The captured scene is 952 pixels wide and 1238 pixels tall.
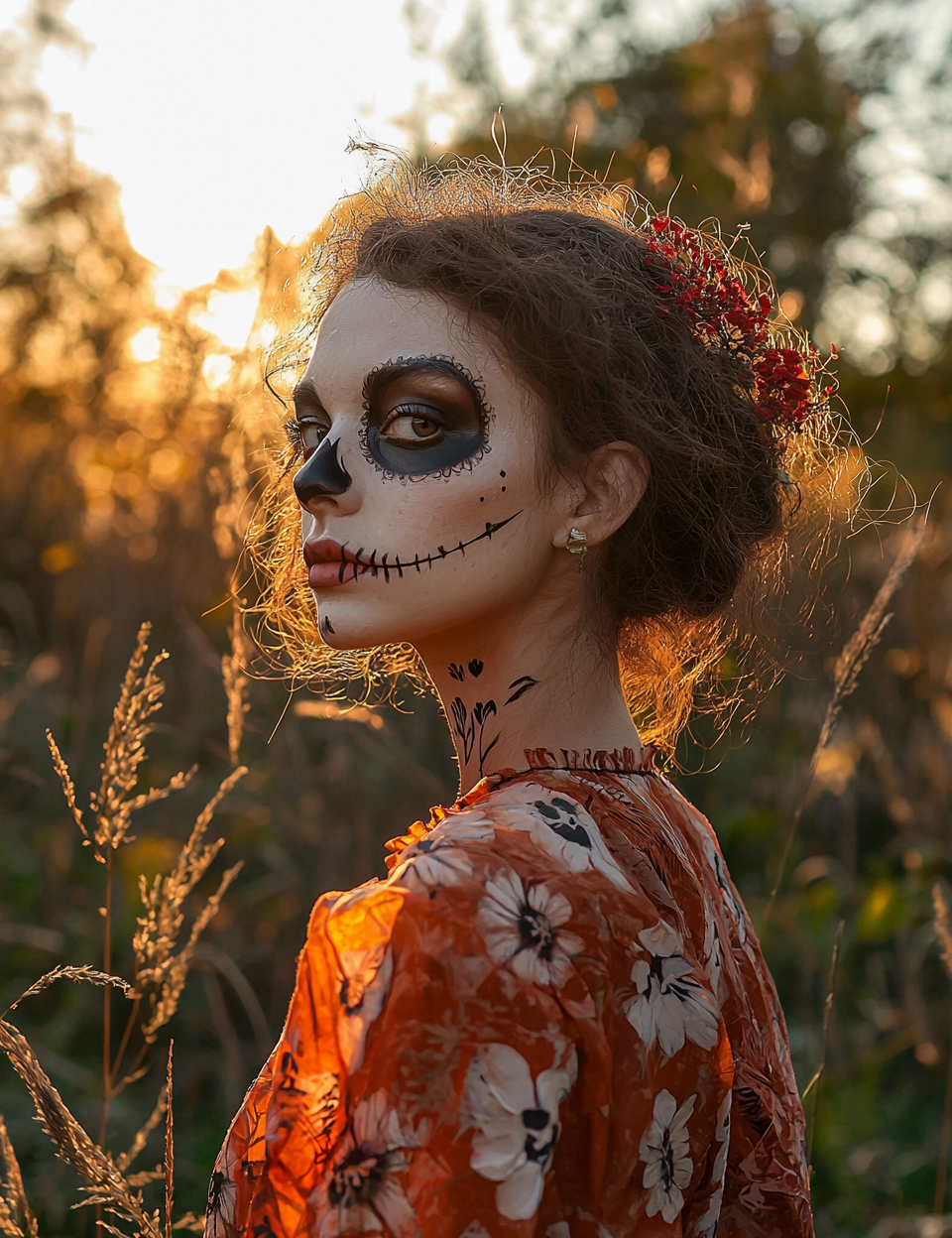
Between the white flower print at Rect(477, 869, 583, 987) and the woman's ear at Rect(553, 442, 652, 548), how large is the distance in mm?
487

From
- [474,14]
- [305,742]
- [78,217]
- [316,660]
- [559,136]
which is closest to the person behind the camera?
[316,660]

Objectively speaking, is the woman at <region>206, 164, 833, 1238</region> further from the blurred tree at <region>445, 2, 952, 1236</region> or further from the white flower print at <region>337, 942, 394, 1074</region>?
the blurred tree at <region>445, 2, 952, 1236</region>

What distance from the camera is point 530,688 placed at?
1.35m

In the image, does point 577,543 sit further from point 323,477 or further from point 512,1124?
point 512,1124

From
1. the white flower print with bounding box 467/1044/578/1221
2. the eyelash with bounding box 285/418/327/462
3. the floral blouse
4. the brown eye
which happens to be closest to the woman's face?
the brown eye

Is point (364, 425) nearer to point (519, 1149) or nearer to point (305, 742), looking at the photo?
point (519, 1149)

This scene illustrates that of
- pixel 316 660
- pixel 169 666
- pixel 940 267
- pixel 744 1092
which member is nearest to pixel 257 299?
pixel 316 660

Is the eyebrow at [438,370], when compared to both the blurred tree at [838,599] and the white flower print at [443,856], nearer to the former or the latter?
the white flower print at [443,856]

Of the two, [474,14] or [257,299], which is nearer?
[257,299]

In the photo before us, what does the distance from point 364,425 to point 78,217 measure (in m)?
5.02

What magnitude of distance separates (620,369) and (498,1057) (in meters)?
0.82

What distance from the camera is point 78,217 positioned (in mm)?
5652

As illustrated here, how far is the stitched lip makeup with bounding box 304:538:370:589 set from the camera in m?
1.34

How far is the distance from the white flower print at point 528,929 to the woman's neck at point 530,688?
1.03 feet
